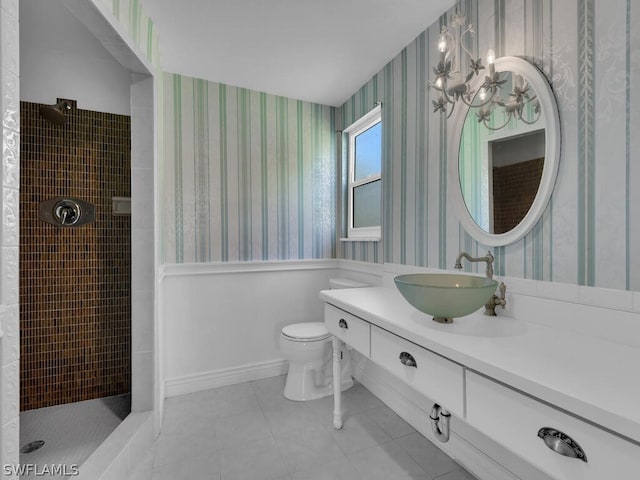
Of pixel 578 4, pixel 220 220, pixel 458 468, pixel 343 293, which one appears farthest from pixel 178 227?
pixel 578 4

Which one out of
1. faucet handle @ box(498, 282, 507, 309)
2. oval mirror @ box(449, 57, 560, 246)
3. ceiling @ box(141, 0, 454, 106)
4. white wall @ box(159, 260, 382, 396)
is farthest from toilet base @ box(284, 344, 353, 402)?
ceiling @ box(141, 0, 454, 106)

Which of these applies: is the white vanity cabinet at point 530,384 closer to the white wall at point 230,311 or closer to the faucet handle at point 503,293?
the faucet handle at point 503,293

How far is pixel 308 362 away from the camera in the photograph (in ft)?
7.07

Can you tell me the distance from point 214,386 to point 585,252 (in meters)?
2.44

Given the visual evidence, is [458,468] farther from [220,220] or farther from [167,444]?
[220,220]

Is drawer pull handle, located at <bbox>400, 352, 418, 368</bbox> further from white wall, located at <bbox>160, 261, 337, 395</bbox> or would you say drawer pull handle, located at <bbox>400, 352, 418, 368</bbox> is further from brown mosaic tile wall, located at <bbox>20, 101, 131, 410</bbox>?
brown mosaic tile wall, located at <bbox>20, 101, 131, 410</bbox>

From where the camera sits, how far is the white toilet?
2.13 meters

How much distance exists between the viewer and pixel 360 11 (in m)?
1.70

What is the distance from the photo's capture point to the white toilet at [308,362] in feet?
6.98

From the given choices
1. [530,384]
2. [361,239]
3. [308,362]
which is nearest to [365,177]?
[361,239]

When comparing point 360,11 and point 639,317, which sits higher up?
point 360,11

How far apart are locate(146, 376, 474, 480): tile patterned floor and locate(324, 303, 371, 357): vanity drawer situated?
24.2 inches

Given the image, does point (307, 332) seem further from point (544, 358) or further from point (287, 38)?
point (287, 38)

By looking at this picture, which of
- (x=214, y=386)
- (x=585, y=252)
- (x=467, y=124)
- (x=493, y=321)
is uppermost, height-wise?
(x=467, y=124)
